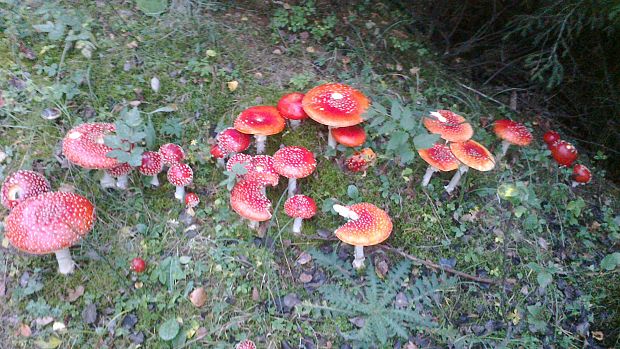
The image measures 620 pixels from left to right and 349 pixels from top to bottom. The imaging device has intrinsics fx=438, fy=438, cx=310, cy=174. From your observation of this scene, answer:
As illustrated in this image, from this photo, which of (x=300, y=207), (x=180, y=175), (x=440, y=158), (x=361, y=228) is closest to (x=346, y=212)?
(x=361, y=228)

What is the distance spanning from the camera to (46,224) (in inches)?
119

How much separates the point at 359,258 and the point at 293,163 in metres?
1.02

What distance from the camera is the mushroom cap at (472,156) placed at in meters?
3.97

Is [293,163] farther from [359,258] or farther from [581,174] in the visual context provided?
[581,174]

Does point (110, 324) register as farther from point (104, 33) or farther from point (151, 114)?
point (104, 33)

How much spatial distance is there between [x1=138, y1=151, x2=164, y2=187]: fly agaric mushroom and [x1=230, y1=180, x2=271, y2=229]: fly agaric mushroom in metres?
0.70

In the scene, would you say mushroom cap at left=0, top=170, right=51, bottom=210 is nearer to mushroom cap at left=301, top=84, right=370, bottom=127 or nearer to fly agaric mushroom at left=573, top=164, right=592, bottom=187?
mushroom cap at left=301, top=84, right=370, bottom=127

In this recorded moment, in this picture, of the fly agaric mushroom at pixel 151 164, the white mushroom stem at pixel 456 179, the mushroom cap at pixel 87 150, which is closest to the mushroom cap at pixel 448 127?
the white mushroom stem at pixel 456 179

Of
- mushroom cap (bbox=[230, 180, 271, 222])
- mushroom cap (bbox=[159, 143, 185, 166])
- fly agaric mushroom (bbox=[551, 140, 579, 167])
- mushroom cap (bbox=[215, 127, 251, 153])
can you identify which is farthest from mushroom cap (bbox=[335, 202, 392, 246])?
fly agaric mushroom (bbox=[551, 140, 579, 167])

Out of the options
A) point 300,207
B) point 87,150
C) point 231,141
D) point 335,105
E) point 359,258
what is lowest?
point 359,258

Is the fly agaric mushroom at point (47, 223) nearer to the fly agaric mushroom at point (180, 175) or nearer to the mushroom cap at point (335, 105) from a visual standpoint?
the fly agaric mushroom at point (180, 175)

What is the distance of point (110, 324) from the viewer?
11.1 feet

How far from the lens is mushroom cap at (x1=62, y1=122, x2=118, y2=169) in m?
3.38

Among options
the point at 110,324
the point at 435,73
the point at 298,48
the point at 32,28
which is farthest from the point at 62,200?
the point at 435,73
